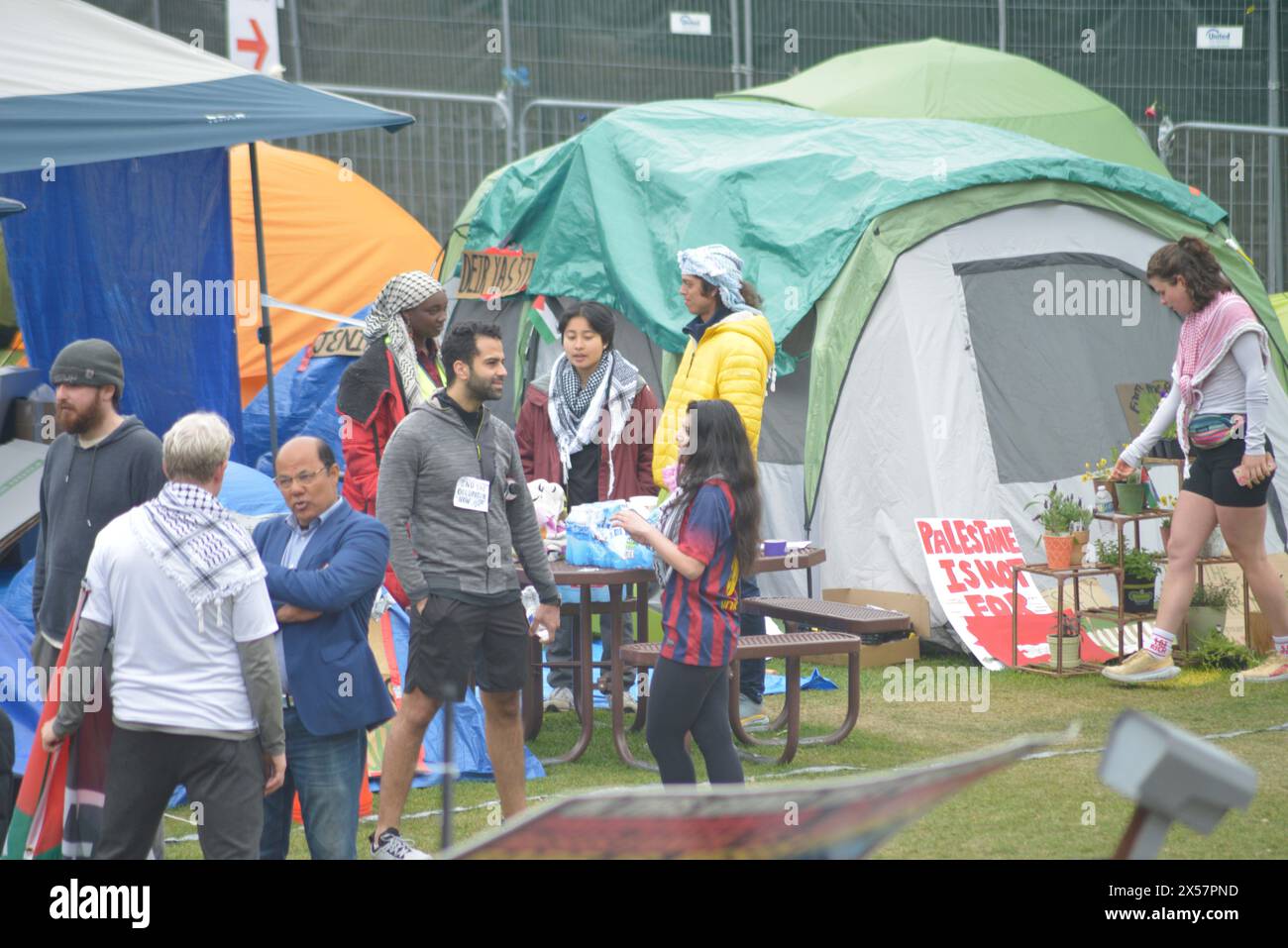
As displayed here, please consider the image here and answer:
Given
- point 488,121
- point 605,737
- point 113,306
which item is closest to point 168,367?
point 113,306

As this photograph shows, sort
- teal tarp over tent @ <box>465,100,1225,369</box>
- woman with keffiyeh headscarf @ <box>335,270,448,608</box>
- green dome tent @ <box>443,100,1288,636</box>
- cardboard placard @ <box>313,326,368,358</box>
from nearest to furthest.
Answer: woman with keffiyeh headscarf @ <box>335,270,448,608</box> → green dome tent @ <box>443,100,1288,636</box> → teal tarp over tent @ <box>465,100,1225,369</box> → cardboard placard @ <box>313,326,368,358</box>

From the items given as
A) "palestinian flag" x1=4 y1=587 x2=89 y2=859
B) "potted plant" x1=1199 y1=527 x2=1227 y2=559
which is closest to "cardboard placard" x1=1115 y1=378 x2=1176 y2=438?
"potted plant" x1=1199 y1=527 x2=1227 y2=559

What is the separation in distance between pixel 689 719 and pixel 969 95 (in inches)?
356

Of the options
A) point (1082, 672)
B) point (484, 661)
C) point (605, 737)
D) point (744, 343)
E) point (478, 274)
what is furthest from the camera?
point (478, 274)

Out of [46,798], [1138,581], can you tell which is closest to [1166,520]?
[1138,581]

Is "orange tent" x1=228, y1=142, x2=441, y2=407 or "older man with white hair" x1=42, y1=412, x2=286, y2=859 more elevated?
"orange tent" x1=228, y1=142, x2=441, y2=407

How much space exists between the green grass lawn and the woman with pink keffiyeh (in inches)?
18.8

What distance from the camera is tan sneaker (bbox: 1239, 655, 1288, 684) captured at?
7.31 metres

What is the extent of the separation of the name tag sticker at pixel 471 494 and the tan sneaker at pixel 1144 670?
146 inches

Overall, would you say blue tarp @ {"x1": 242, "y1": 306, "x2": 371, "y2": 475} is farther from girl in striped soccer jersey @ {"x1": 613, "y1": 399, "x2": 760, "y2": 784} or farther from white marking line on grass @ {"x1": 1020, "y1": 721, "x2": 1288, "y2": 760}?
girl in striped soccer jersey @ {"x1": 613, "y1": 399, "x2": 760, "y2": 784}

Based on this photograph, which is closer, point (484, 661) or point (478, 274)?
point (484, 661)

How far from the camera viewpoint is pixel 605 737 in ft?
22.5

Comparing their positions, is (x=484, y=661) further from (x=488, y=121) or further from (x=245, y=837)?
(x=488, y=121)

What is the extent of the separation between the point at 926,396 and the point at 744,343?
7.68 feet
